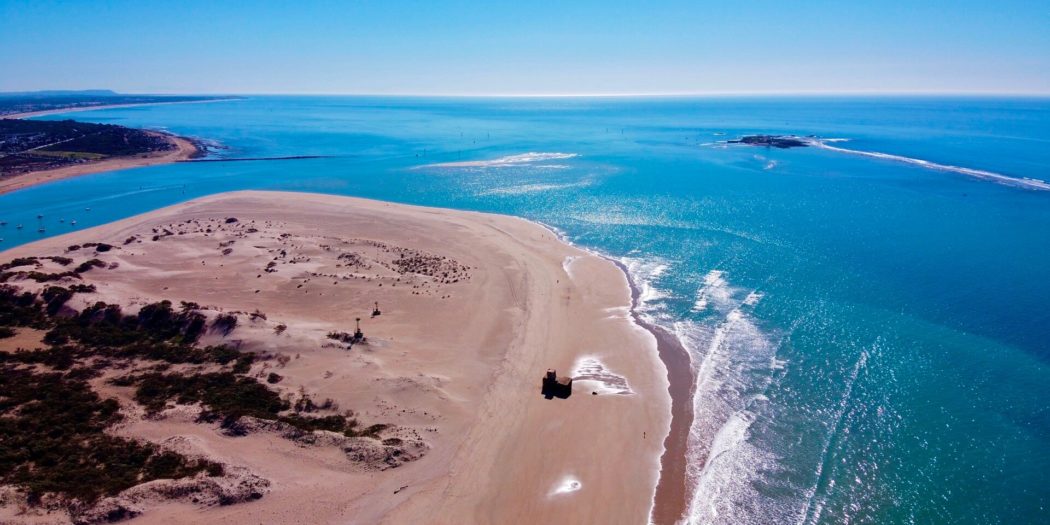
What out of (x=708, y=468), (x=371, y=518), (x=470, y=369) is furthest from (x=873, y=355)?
(x=371, y=518)

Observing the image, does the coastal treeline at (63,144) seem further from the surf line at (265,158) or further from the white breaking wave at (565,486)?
the white breaking wave at (565,486)

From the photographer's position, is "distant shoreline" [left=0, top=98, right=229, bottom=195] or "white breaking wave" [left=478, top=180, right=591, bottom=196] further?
"distant shoreline" [left=0, top=98, right=229, bottom=195]

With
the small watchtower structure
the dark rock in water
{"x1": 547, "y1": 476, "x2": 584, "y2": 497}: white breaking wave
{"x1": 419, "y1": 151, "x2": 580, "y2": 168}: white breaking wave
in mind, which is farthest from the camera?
the dark rock in water

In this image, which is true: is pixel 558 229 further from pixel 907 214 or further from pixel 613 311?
pixel 907 214

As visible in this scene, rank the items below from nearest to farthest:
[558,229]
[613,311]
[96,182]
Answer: [613,311], [558,229], [96,182]

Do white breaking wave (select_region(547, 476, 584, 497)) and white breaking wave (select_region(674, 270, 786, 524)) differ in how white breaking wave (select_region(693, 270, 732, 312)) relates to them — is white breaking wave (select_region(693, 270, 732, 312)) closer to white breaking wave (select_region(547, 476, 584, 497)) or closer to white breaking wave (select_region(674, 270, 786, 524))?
white breaking wave (select_region(674, 270, 786, 524))

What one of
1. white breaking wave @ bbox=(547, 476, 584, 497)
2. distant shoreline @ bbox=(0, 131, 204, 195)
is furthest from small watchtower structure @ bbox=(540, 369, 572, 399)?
distant shoreline @ bbox=(0, 131, 204, 195)

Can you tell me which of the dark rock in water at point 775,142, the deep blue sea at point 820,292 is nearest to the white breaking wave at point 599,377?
the deep blue sea at point 820,292
